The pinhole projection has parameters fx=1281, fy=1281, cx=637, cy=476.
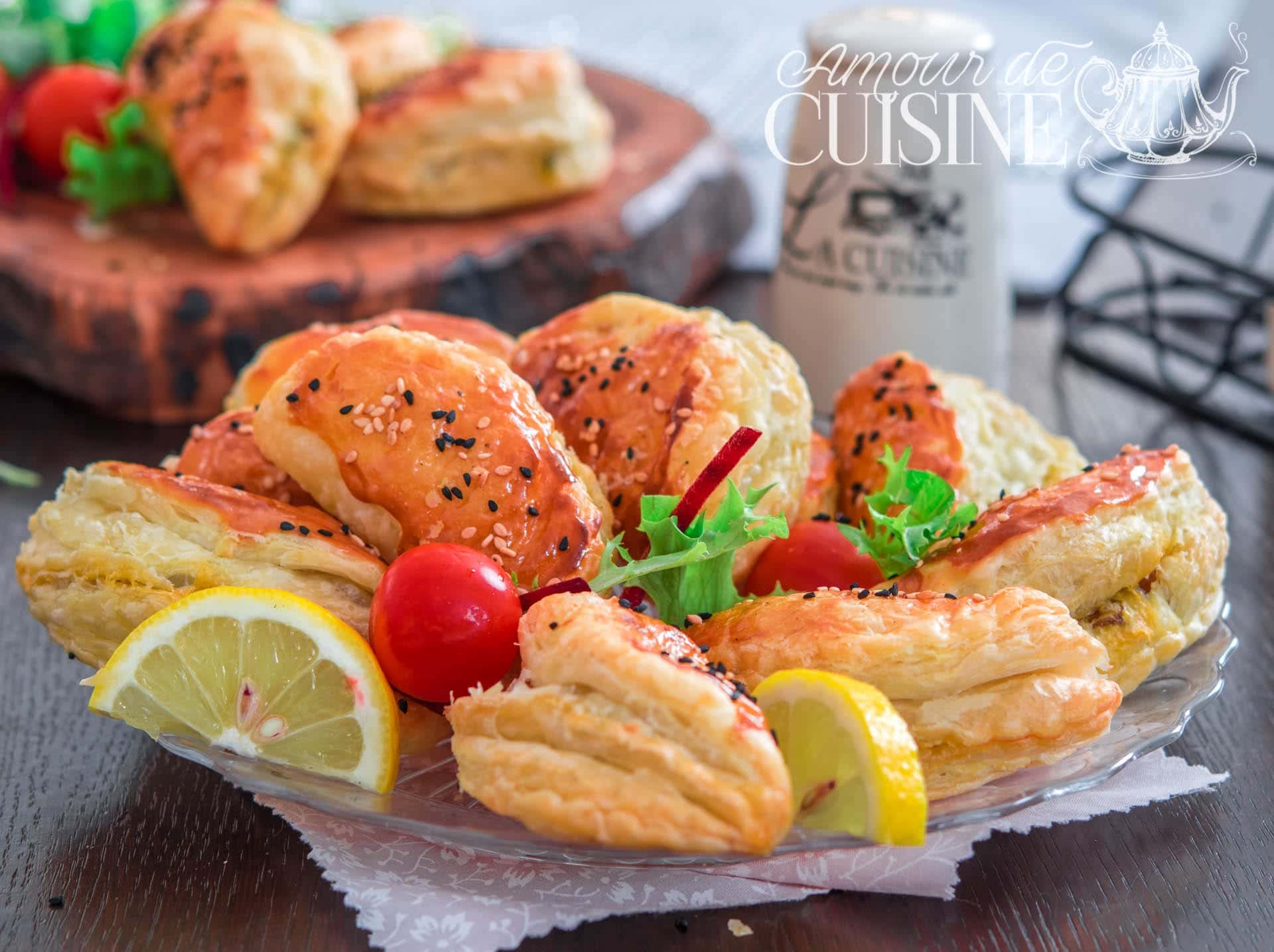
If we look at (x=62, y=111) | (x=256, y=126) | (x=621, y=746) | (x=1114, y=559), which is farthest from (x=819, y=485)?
(x=62, y=111)

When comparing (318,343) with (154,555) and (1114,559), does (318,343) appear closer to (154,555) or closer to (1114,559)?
(154,555)

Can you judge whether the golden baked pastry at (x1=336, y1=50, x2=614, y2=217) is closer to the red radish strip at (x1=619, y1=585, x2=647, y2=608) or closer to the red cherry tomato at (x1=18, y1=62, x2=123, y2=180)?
the red cherry tomato at (x1=18, y1=62, x2=123, y2=180)

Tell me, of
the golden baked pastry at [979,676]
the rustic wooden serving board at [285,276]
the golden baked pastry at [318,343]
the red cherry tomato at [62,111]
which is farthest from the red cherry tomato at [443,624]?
the red cherry tomato at [62,111]

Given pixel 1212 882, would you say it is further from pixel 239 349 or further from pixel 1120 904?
pixel 239 349

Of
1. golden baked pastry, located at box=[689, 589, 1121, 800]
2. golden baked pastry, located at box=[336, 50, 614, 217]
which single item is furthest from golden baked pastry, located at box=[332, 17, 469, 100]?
golden baked pastry, located at box=[689, 589, 1121, 800]

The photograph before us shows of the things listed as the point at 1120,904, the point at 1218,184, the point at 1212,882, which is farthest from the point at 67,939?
the point at 1218,184

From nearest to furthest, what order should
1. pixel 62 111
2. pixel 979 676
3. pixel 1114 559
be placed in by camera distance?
pixel 979 676, pixel 1114 559, pixel 62 111

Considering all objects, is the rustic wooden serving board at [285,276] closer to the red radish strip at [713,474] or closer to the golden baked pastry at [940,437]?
the golden baked pastry at [940,437]
